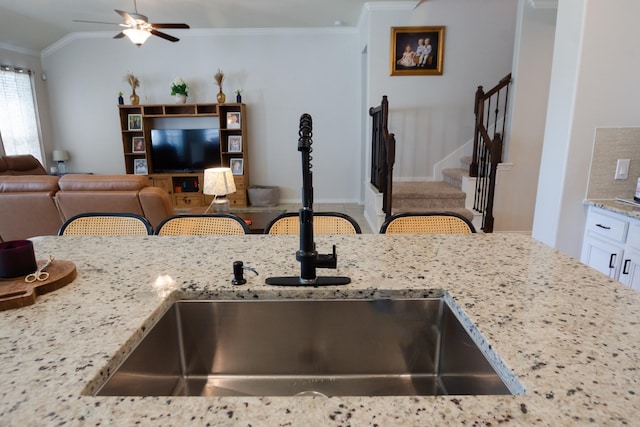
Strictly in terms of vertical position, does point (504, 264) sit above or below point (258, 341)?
above

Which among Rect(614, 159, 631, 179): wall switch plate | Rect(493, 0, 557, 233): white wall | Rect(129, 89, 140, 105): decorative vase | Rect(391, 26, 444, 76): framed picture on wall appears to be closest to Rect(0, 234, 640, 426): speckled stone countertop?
Rect(614, 159, 631, 179): wall switch plate

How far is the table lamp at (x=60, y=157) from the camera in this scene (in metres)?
5.88

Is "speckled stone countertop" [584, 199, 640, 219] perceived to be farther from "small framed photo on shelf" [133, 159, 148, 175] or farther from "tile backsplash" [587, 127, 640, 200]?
"small framed photo on shelf" [133, 159, 148, 175]

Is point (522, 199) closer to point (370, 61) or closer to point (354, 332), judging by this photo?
point (370, 61)

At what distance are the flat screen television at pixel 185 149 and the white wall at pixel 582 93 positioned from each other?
4.81m

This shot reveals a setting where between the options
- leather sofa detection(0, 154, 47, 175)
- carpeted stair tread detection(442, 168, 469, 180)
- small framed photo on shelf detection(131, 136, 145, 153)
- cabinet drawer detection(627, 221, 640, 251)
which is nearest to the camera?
cabinet drawer detection(627, 221, 640, 251)

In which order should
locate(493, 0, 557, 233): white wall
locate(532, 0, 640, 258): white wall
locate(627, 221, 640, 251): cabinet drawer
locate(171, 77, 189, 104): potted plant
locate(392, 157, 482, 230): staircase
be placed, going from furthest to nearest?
locate(171, 77, 189, 104): potted plant → locate(392, 157, 482, 230): staircase → locate(493, 0, 557, 233): white wall → locate(532, 0, 640, 258): white wall → locate(627, 221, 640, 251): cabinet drawer

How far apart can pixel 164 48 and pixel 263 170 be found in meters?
2.47

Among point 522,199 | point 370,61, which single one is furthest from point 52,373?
point 370,61

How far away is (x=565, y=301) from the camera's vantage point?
0.79 meters

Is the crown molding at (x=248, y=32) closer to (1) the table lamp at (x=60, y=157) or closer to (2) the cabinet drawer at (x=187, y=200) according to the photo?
(1) the table lamp at (x=60, y=157)

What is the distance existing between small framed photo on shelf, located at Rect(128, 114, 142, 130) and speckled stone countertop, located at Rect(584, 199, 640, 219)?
601cm

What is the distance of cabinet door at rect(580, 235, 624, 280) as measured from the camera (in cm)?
184

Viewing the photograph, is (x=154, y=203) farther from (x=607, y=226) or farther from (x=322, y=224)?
(x=607, y=226)
